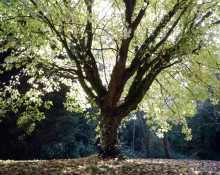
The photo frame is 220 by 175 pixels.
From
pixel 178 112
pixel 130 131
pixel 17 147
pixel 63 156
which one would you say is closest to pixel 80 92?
pixel 178 112

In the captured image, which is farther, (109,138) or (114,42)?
(114,42)

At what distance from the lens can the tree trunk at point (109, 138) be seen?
1004 cm

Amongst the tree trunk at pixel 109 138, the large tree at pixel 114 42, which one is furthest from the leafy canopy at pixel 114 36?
the tree trunk at pixel 109 138

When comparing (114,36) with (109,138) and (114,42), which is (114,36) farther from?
(109,138)

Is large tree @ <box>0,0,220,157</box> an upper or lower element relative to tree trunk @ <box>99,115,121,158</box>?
upper

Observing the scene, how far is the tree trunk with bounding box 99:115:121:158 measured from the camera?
10039 millimetres

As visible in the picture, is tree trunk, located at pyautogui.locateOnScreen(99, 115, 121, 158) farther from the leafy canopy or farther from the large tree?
the leafy canopy

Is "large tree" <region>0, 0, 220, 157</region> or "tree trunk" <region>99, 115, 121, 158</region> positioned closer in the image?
"large tree" <region>0, 0, 220, 157</region>

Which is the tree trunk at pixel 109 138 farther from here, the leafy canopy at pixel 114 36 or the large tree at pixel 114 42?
the leafy canopy at pixel 114 36

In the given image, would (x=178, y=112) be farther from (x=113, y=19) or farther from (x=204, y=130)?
(x=204, y=130)

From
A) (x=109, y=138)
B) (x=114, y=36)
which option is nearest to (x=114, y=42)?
(x=114, y=36)

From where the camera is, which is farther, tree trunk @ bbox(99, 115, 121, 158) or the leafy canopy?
tree trunk @ bbox(99, 115, 121, 158)

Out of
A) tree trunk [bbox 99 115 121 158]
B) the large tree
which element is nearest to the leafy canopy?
the large tree

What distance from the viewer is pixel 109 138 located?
10.1 metres
